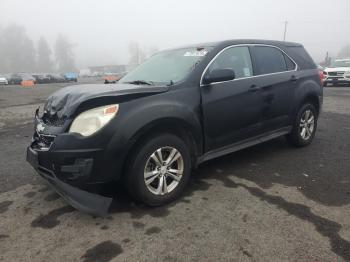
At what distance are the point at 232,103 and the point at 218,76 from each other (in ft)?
1.56

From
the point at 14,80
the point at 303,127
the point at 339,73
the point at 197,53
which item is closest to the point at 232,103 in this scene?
the point at 197,53

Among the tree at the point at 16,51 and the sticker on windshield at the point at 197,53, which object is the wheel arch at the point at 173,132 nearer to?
the sticker on windshield at the point at 197,53

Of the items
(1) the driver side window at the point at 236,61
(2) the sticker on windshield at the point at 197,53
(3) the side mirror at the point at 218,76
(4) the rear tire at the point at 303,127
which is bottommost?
(4) the rear tire at the point at 303,127

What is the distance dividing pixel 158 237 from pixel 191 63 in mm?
2122

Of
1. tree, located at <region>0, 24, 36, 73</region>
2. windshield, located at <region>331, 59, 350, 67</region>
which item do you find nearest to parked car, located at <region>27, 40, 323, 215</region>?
windshield, located at <region>331, 59, 350, 67</region>

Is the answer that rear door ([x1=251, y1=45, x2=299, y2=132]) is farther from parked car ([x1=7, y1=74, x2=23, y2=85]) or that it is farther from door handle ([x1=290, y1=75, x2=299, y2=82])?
parked car ([x1=7, y1=74, x2=23, y2=85])

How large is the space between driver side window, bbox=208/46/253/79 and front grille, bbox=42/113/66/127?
1.85 meters

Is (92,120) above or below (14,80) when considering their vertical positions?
above

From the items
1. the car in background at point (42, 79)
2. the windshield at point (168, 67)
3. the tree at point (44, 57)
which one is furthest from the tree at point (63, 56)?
the windshield at point (168, 67)

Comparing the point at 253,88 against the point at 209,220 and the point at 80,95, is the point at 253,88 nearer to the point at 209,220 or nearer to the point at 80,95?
the point at 209,220

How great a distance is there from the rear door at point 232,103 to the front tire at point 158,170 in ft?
1.67

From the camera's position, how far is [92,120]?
10.5ft

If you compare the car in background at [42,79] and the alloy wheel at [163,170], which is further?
the car in background at [42,79]

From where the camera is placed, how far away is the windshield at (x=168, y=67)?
411 cm
